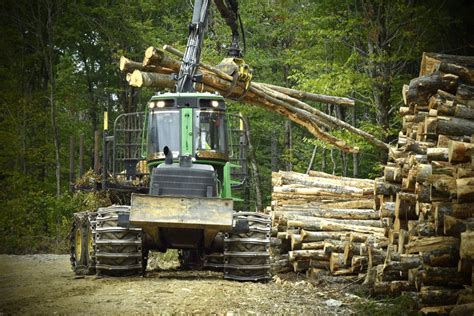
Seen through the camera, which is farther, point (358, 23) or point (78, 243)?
point (358, 23)

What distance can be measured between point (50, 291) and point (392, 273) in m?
4.64

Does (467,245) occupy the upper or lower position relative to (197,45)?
lower

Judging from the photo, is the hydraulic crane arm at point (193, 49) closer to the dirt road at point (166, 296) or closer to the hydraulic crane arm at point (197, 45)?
the hydraulic crane arm at point (197, 45)

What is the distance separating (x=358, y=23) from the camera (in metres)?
20.7

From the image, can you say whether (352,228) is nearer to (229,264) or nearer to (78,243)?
(229,264)

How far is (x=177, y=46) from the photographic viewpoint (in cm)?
2662

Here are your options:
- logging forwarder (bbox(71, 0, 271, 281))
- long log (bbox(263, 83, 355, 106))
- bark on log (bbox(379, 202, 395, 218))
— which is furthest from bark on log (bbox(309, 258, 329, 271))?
long log (bbox(263, 83, 355, 106))

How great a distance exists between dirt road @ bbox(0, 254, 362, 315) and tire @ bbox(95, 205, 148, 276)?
0.27 meters

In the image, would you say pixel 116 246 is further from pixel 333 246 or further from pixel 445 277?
pixel 445 277

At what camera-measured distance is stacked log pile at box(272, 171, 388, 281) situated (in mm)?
11750

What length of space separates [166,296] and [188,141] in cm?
357

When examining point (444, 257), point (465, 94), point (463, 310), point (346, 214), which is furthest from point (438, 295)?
point (346, 214)

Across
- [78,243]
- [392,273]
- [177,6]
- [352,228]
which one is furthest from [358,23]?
[177,6]

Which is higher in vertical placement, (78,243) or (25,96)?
(25,96)
